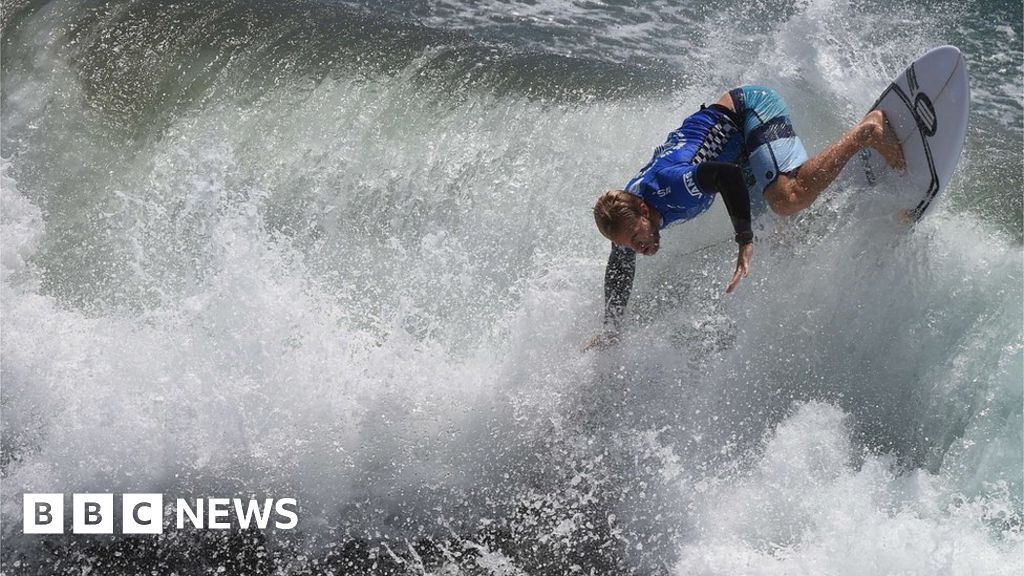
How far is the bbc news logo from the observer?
418cm

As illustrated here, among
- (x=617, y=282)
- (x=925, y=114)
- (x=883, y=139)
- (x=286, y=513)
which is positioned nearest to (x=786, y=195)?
(x=883, y=139)

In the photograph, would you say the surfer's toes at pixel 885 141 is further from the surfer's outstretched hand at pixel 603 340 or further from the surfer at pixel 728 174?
the surfer's outstretched hand at pixel 603 340

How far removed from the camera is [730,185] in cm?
378

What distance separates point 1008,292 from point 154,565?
182 inches

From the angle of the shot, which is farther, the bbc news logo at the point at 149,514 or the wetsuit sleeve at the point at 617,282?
the wetsuit sleeve at the point at 617,282

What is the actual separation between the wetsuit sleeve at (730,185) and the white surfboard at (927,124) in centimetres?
102

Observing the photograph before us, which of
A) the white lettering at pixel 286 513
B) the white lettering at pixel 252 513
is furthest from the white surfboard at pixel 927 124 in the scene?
the white lettering at pixel 252 513

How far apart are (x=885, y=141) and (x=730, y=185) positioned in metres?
1.14

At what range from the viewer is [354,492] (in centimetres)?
428

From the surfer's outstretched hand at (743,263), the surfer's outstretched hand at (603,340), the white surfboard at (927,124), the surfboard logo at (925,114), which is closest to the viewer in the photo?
the surfer's outstretched hand at (743,263)

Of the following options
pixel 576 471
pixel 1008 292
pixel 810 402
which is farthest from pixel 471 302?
pixel 1008 292

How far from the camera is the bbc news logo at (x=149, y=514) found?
13.7 ft

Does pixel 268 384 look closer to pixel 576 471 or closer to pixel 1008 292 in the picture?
pixel 576 471

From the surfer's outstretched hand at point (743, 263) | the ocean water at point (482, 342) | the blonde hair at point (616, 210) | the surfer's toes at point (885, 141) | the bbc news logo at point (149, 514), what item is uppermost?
the surfer's toes at point (885, 141)
